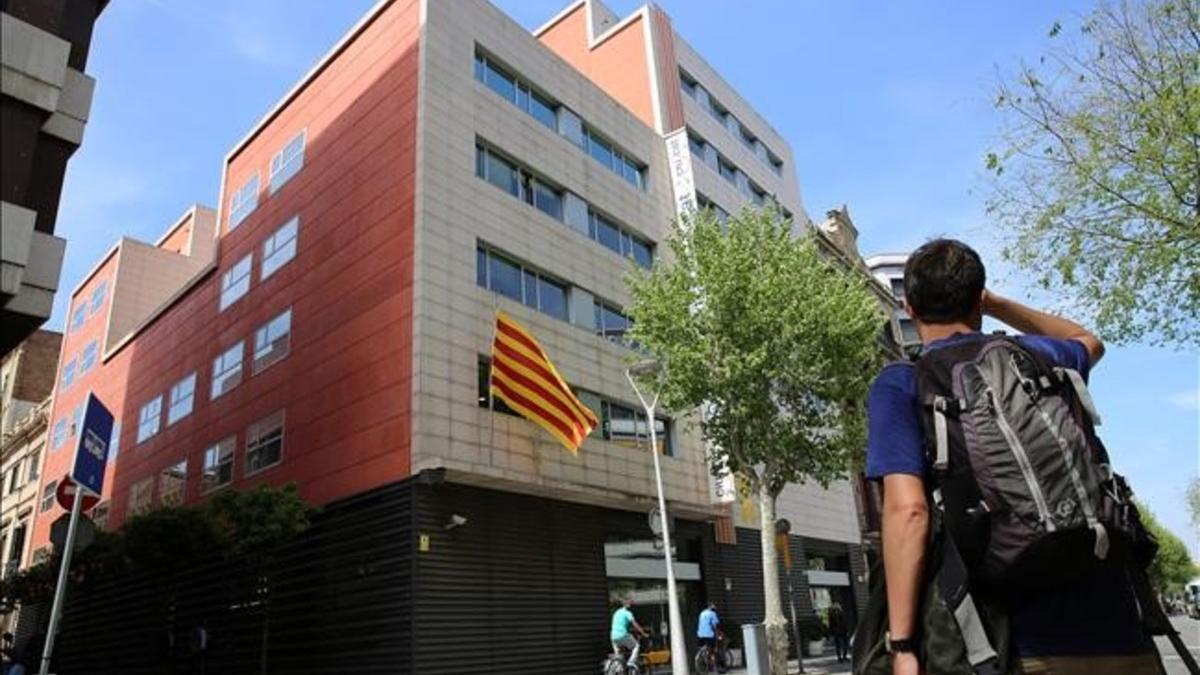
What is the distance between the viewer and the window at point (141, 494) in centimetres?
2777

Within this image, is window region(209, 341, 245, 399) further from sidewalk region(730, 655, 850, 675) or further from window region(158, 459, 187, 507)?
sidewalk region(730, 655, 850, 675)

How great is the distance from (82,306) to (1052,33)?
40038mm

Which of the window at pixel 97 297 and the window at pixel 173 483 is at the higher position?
the window at pixel 97 297

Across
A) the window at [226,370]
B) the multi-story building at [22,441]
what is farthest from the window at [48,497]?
the window at [226,370]

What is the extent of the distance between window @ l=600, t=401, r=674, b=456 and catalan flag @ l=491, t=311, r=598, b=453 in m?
3.36

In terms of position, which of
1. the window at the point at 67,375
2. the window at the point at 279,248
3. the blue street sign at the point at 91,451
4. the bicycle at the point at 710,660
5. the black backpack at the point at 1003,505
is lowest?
the bicycle at the point at 710,660

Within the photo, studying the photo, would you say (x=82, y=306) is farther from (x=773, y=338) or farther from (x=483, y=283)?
(x=773, y=338)

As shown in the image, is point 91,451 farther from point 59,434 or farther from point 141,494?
point 59,434

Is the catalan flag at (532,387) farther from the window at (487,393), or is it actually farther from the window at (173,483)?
the window at (173,483)

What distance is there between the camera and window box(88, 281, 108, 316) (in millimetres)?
37566

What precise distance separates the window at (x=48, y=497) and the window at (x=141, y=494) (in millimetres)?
9678

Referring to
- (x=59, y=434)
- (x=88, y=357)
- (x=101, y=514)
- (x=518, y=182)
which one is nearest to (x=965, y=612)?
(x=518, y=182)

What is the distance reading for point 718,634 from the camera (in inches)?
846

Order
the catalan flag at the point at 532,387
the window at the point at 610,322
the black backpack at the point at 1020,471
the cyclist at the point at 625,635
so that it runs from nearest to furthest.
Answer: the black backpack at the point at 1020,471 → the cyclist at the point at 625,635 → the catalan flag at the point at 532,387 → the window at the point at 610,322
